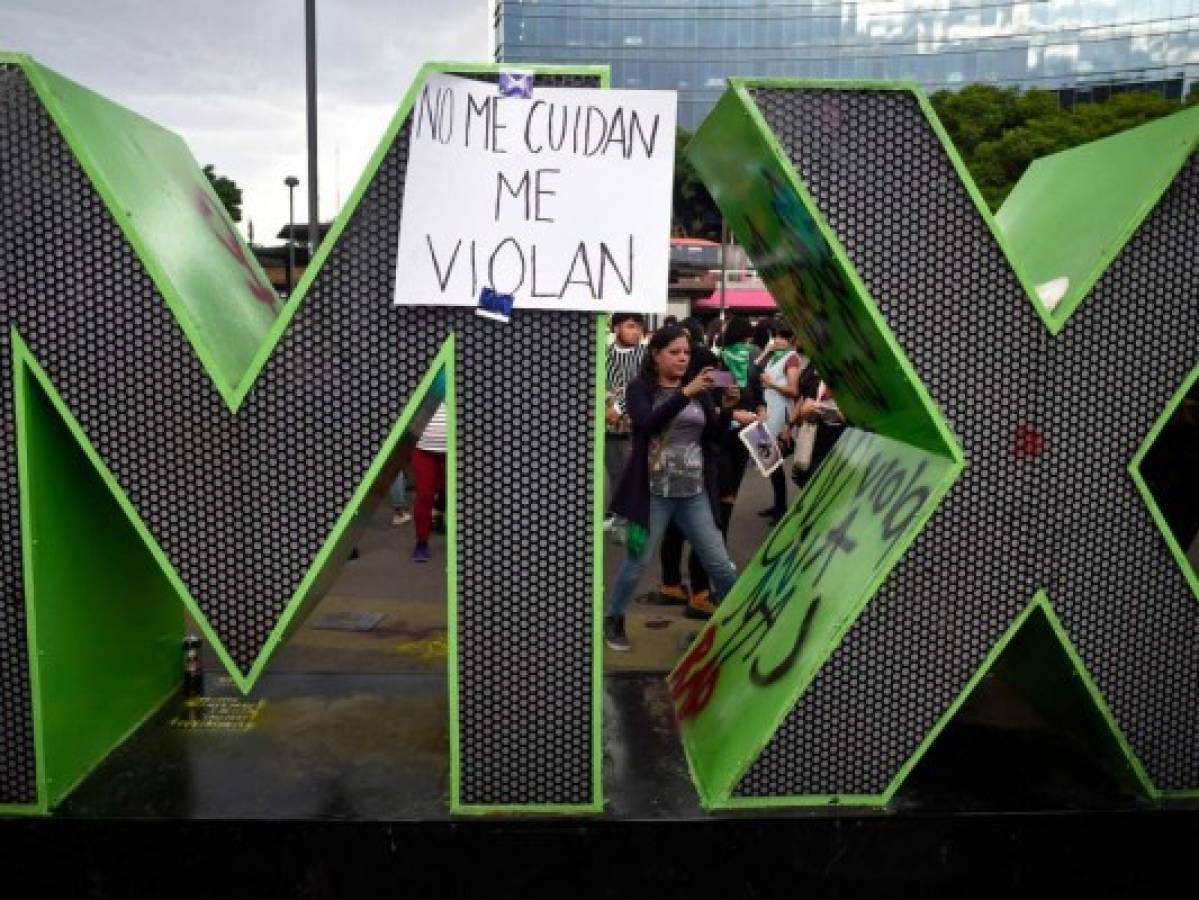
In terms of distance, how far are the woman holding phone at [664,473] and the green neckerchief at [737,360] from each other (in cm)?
208

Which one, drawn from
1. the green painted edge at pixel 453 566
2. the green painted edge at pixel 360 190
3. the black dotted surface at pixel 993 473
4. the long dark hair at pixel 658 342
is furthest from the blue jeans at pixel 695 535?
the green painted edge at pixel 360 190

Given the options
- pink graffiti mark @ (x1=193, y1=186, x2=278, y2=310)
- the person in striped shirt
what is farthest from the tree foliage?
pink graffiti mark @ (x1=193, y1=186, x2=278, y2=310)

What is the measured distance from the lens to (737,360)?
25.9 ft

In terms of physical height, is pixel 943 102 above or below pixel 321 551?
above

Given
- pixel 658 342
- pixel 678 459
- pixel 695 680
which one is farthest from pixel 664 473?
pixel 695 680

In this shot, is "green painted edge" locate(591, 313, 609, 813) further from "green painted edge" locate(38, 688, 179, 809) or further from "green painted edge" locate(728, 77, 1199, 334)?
"green painted edge" locate(38, 688, 179, 809)

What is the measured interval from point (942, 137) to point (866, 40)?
237ft

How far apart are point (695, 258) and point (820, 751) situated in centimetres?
4288

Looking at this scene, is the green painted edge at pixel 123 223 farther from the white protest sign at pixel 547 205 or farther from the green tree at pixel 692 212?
the green tree at pixel 692 212

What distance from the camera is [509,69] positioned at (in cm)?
296

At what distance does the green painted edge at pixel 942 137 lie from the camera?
2977 millimetres

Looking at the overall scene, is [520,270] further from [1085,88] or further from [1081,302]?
[1085,88]

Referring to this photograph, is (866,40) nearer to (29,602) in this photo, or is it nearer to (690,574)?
(690,574)

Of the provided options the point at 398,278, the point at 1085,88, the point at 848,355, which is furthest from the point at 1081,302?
the point at 1085,88
